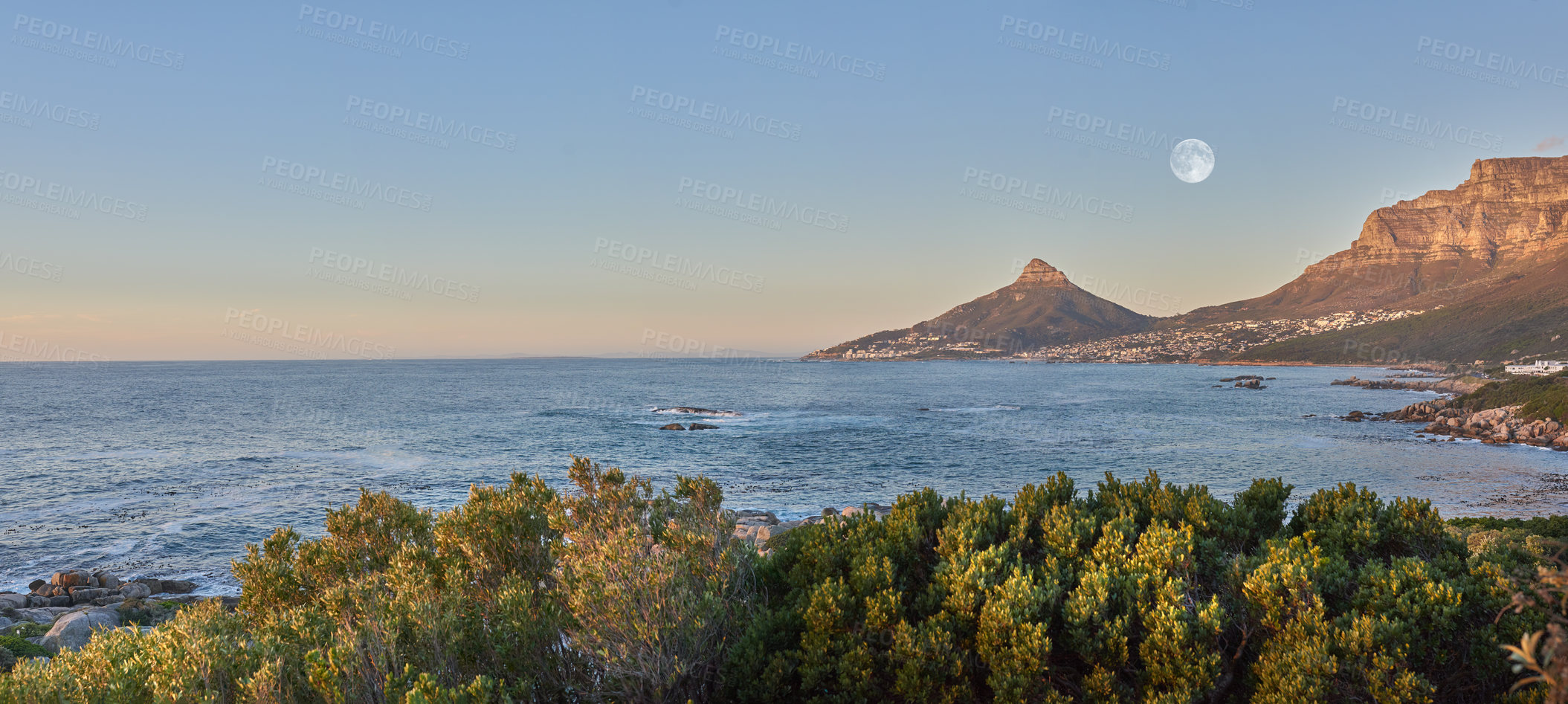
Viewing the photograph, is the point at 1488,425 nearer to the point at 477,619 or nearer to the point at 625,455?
the point at 625,455

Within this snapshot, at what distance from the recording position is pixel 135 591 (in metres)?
22.5

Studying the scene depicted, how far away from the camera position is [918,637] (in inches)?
313

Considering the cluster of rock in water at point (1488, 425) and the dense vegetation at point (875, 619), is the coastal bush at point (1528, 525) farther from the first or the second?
the cluster of rock in water at point (1488, 425)

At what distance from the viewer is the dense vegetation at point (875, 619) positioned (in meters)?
6.91

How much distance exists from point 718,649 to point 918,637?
7.29ft

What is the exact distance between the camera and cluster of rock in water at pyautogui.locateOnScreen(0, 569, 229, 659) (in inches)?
665

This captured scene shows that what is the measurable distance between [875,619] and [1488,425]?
69914 millimetres

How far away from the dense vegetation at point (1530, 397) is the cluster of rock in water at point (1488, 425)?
2.45ft

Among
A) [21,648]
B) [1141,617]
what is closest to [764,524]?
[21,648]

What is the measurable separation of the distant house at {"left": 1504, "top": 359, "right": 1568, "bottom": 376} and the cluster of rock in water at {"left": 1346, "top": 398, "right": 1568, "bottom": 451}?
149 ft

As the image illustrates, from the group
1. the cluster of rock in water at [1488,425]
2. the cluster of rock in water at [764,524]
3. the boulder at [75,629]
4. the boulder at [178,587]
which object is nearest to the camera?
the boulder at [75,629]

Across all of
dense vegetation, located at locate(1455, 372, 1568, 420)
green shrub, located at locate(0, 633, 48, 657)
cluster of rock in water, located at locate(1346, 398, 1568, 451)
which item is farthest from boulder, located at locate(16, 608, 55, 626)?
dense vegetation, located at locate(1455, 372, 1568, 420)

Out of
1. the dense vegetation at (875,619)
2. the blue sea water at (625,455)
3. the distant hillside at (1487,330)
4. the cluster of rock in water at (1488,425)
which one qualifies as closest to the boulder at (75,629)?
the blue sea water at (625,455)

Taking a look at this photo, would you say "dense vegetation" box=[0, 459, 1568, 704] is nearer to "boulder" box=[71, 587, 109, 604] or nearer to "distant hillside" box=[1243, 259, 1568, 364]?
"boulder" box=[71, 587, 109, 604]
